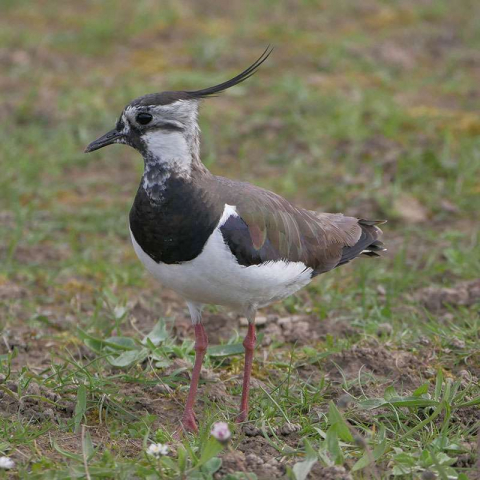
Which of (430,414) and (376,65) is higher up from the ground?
(376,65)

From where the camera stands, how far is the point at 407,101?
9.65m

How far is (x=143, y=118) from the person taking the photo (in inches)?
188

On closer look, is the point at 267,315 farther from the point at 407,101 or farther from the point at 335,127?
the point at 407,101

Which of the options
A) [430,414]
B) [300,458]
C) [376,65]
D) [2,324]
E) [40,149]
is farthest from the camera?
[376,65]

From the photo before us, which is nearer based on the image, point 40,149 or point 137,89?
point 40,149

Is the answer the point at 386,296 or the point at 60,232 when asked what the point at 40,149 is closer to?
the point at 60,232

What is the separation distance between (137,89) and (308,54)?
2382 mm

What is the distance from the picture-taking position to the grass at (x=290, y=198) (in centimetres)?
442

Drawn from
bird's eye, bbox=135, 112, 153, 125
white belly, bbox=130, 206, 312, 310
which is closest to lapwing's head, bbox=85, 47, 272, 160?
bird's eye, bbox=135, 112, 153, 125

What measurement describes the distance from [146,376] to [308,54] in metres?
6.52

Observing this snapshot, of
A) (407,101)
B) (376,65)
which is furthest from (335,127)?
(376,65)

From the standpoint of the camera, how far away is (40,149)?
8648 mm

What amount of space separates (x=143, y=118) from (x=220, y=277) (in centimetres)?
97

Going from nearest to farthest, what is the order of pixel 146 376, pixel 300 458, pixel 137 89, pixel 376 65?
1. pixel 300 458
2. pixel 146 376
3. pixel 137 89
4. pixel 376 65
